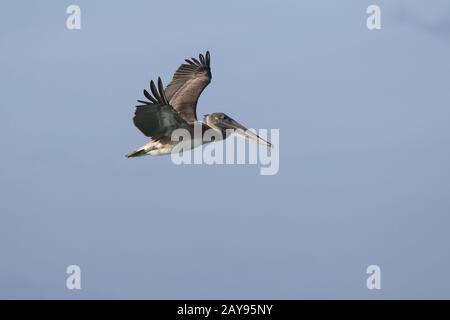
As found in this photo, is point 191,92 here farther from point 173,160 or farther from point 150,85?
point 150,85

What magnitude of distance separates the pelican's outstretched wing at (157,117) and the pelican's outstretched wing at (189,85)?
1746mm

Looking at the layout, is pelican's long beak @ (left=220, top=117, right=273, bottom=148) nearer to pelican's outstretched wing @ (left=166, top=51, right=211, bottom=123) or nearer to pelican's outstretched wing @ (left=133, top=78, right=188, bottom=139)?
pelican's outstretched wing @ (left=166, top=51, right=211, bottom=123)

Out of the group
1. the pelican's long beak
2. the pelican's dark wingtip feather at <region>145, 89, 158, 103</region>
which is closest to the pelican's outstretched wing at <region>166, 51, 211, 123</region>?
the pelican's long beak

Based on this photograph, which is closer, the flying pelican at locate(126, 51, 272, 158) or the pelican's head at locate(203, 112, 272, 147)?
the flying pelican at locate(126, 51, 272, 158)

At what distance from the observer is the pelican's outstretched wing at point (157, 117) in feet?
84.3

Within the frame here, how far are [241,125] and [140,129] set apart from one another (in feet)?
12.3

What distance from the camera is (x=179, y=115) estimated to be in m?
26.8

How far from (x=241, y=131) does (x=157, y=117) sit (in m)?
3.77

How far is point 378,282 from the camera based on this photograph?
3197 centimetres

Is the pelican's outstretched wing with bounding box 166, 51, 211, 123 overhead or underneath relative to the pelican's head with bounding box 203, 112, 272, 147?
overhead

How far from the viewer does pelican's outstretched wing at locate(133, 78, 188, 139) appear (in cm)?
2570

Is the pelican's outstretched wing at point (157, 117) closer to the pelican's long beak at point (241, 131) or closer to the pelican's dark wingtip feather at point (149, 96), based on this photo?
the pelican's dark wingtip feather at point (149, 96)
